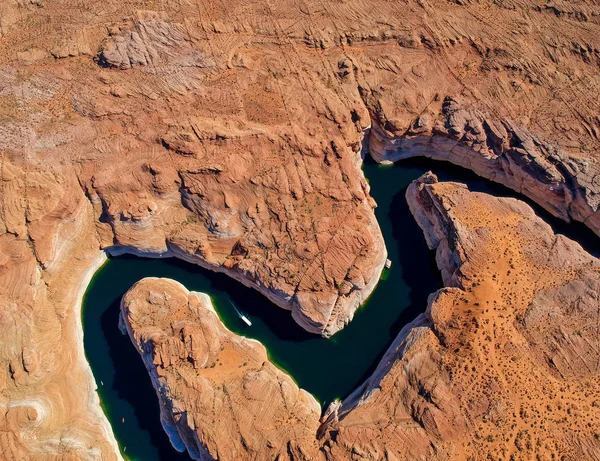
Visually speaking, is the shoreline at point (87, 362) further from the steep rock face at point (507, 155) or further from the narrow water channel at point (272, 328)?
the steep rock face at point (507, 155)

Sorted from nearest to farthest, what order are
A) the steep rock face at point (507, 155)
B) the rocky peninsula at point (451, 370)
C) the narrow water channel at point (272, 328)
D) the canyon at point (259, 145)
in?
the rocky peninsula at point (451, 370) < the canyon at point (259, 145) < the narrow water channel at point (272, 328) < the steep rock face at point (507, 155)

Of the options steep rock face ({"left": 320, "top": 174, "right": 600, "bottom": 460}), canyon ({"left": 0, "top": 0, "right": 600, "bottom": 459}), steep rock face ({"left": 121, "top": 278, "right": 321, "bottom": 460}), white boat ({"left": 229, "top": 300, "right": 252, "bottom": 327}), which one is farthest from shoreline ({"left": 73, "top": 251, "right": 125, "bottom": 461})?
steep rock face ({"left": 320, "top": 174, "right": 600, "bottom": 460})

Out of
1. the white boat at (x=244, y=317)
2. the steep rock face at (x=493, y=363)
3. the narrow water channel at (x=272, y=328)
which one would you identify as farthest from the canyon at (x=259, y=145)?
the white boat at (x=244, y=317)

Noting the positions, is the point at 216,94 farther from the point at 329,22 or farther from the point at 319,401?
the point at 319,401

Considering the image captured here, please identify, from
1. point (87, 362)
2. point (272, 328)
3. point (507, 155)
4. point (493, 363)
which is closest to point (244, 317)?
point (272, 328)

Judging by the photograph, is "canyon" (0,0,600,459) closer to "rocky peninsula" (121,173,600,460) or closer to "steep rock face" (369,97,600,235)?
"steep rock face" (369,97,600,235)

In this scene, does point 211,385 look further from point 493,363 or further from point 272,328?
point 493,363
